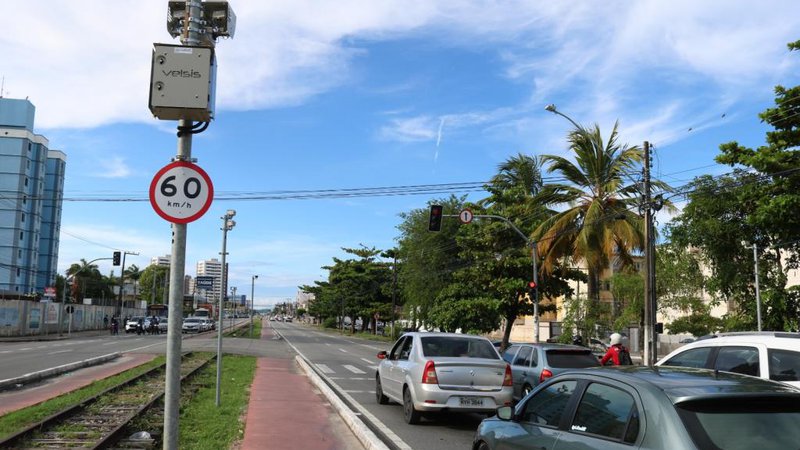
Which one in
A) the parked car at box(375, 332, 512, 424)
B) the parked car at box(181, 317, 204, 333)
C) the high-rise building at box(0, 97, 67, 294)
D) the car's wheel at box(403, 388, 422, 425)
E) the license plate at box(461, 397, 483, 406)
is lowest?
A: the parked car at box(181, 317, 204, 333)

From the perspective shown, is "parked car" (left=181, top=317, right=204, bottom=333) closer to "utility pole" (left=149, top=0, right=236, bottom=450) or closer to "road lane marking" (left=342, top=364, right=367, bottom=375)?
"road lane marking" (left=342, top=364, right=367, bottom=375)

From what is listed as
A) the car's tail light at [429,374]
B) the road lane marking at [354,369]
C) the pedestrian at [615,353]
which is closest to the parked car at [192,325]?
the road lane marking at [354,369]

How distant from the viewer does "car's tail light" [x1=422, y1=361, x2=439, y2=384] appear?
10227mm

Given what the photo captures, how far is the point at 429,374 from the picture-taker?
404 inches

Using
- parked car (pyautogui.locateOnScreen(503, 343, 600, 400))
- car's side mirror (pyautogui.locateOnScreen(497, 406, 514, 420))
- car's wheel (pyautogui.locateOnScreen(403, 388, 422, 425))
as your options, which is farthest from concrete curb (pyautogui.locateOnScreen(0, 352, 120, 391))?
car's side mirror (pyautogui.locateOnScreen(497, 406, 514, 420))

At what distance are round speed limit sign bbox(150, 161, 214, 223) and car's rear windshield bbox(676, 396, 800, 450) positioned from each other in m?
3.41

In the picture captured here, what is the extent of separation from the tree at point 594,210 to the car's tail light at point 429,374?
15.7 metres

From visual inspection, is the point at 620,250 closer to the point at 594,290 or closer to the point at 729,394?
the point at 594,290

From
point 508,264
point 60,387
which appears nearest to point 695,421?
point 60,387

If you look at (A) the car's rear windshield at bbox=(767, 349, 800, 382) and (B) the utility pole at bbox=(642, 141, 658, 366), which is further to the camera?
(B) the utility pole at bbox=(642, 141, 658, 366)

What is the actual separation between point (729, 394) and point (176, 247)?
3711mm

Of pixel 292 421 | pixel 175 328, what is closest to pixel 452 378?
pixel 292 421

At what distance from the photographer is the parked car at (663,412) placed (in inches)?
134

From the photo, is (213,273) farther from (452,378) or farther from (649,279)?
(452,378)
